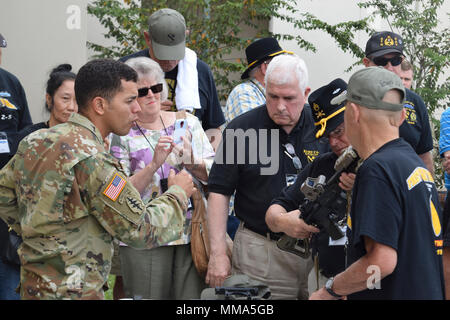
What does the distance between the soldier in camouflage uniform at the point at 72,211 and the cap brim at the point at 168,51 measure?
1718 millimetres

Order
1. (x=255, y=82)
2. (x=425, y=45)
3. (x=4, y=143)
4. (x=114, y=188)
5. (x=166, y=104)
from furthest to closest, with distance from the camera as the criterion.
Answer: (x=425, y=45) → (x=255, y=82) → (x=4, y=143) → (x=166, y=104) → (x=114, y=188)

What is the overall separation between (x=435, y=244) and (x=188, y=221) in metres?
1.86

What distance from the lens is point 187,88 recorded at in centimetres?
450

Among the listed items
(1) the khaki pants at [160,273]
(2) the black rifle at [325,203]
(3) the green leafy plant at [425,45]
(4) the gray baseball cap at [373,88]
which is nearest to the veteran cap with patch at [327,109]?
(2) the black rifle at [325,203]

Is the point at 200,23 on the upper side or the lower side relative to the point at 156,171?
upper

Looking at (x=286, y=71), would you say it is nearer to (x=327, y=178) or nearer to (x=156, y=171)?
(x=327, y=178)

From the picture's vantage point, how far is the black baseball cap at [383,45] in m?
4.75

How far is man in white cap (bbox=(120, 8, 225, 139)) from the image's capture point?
4.44m

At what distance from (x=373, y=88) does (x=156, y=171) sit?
5.71 ft

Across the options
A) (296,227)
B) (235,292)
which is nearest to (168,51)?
(296,227)

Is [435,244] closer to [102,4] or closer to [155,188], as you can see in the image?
[155,188]

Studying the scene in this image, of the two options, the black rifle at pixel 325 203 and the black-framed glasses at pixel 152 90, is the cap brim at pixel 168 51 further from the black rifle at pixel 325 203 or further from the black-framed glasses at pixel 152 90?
the black rifle at pixel 325 203

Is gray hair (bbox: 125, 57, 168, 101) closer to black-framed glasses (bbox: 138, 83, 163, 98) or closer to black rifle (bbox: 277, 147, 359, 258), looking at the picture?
black-framed glasses (bbox: 138, 83, 163, 98)

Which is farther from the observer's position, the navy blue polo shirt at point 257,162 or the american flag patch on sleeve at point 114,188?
the navy blue polo shirt at point 257,162
